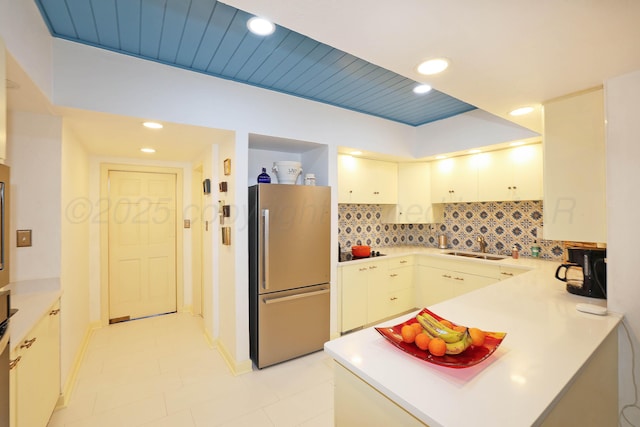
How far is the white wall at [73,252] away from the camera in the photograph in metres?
2.07

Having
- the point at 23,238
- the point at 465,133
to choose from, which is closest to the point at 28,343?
the point at 23,238

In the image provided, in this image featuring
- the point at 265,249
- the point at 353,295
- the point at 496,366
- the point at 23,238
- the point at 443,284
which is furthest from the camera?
the point at 443,284

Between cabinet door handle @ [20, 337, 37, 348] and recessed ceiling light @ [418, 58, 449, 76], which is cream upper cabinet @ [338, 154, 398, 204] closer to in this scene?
recessed ceiling light @ [418, 58, 449, 76]

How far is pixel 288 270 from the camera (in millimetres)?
2572

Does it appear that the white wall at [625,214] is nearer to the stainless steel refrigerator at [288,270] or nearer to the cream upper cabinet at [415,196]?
the stainless steel refrigerator at [288,270]

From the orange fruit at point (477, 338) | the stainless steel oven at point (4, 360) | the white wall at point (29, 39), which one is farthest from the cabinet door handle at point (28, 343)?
the orange fruit at point (477, 338)

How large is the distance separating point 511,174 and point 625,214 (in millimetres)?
1819

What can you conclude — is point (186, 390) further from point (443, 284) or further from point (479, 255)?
point (479, 255)

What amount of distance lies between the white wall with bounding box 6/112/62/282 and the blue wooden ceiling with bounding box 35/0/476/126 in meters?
0.64

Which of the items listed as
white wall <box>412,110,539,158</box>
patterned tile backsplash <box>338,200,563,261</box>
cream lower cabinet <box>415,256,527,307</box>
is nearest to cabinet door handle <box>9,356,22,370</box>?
patterned tile backsplash <box>338,200,563,261</box>

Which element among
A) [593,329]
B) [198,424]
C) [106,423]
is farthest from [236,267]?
[593,329]

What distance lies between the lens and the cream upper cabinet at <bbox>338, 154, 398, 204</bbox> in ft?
11.0

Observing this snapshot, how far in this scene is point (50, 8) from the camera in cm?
151

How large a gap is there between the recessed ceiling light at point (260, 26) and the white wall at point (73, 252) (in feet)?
5.13
